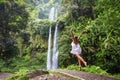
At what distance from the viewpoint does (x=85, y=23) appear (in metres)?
21.4

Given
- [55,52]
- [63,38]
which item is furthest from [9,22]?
[55,52]

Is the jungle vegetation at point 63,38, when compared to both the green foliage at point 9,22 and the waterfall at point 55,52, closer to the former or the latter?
the green foliage at point 9,22

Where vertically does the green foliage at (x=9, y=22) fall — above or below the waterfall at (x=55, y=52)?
above

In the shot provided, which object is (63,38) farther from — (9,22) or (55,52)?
(9,22)

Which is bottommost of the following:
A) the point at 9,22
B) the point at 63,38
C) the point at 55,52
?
the point at 55,52

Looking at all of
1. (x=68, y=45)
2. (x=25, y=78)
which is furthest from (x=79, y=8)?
(x=25, y=78)

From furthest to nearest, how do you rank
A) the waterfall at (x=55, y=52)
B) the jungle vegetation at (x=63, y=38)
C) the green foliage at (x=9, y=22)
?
the waterfall at (x=55, y=52) < the green foliage at (x=9, y=22) < the jungle vegetation at (x=63, y=38)

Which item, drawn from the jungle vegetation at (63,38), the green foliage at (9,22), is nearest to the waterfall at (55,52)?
the jungle vegetation at (63,38)

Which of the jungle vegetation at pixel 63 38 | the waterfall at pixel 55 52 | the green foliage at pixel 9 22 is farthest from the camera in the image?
the waterfall at pixel 55 52

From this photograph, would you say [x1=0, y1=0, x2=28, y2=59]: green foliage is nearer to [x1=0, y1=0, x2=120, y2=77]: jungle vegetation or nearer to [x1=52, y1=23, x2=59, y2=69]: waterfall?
[x1=0, y1=0, x2=120, y2=77]: jungle vegetation

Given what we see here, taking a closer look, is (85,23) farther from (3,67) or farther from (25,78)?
(25,78)

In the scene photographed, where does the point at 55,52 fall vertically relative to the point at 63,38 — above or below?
below

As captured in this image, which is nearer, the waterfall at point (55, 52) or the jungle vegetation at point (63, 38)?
the jungle vegetation at point (63, 38)

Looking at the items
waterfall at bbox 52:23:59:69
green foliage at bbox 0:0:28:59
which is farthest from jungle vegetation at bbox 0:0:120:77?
waterfall at bbox 52:23:59:69
